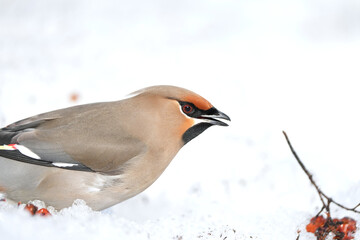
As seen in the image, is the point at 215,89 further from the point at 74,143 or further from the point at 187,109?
the point at 74,143

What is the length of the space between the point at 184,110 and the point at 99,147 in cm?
51

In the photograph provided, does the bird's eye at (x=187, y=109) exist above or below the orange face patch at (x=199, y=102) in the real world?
below

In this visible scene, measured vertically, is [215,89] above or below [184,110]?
below

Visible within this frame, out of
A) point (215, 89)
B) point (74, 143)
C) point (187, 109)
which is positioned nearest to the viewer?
point (74, 143)

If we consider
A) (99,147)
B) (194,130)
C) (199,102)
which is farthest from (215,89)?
(99,147)

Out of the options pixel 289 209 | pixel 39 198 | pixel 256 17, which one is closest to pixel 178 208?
pixel 289 209

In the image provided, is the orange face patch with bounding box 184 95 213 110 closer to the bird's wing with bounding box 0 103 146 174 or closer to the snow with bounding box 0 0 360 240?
the bird's wing with bounding box 0 103 146 174

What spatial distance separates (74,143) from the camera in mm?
3250

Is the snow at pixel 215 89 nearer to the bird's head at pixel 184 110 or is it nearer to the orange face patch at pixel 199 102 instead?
the bird's head at pixel 184 110

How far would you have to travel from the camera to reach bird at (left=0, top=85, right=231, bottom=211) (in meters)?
3.20

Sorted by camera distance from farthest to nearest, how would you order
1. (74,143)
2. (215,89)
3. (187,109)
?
1. (215,89)
2. (187,109)
3. (74,143)

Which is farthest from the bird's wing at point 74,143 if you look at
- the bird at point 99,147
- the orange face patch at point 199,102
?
the orange face patch at point 199,102

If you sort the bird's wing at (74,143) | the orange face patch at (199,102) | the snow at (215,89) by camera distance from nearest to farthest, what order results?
the bird's wing at (74,143) < the orange face patch at (199,102) < the snow at (215,89)

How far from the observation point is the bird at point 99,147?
3201mm
